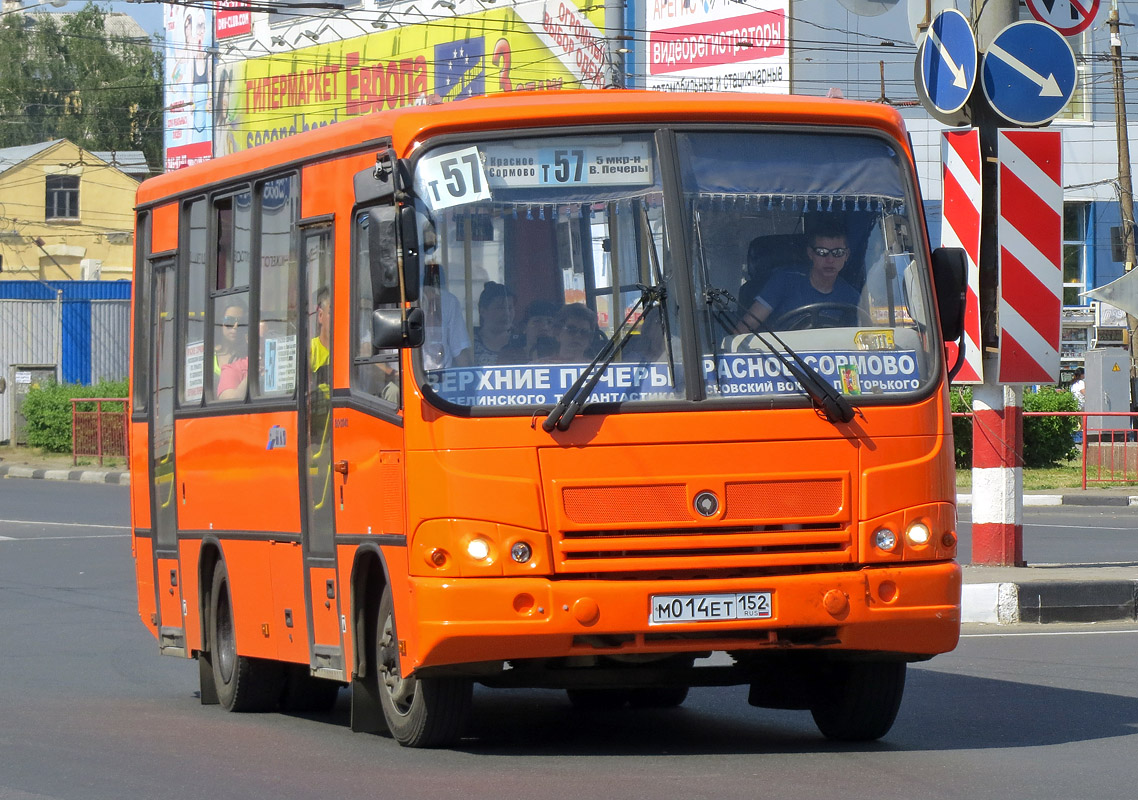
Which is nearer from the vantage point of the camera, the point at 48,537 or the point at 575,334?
the point at 575,334

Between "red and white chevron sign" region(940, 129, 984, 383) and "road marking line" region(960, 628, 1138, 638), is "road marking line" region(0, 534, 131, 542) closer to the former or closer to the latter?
"red and white chevron sign" region(940, 129, 984, 383)

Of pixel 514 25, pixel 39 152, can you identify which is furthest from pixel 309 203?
pixel 39 152

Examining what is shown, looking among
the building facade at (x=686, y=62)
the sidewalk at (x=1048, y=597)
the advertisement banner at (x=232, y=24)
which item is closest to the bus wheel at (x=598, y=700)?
the sidewalk at (x=1048, y=597)

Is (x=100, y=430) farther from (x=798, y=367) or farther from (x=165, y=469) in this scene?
(x=798, y=367)

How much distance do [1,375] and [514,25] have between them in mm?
16834

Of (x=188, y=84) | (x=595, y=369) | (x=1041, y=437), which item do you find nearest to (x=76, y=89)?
(x=188, y=84)

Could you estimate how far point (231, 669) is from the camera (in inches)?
400

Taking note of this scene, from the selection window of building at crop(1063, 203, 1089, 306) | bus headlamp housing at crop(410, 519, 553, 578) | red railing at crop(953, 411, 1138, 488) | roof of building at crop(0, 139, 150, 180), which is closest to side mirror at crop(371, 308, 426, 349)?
bus headlamp housing at crop(410, 519, 553, 578)

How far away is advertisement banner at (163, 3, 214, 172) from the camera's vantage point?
70.2m

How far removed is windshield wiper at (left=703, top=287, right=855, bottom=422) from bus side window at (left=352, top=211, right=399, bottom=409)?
1320 mm

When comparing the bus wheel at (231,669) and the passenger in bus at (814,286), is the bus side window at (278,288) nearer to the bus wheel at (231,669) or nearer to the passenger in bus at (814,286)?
the bus wheel at (231,669)

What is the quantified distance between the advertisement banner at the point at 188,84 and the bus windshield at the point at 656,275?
206 ft

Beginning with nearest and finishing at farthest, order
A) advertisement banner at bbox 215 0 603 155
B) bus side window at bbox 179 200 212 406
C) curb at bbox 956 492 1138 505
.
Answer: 1. bus side window at bbox 179 200 212 406
2. curb at bbox 956 492 1138 505
3. advertisement banner at bbox 215 0 603 155

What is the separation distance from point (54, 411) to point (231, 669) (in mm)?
32367
